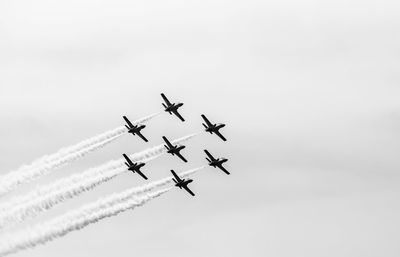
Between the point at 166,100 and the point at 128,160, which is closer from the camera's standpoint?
the point at 128,160

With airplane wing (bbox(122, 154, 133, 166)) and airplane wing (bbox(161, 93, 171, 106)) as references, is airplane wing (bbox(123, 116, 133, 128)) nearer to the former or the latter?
airplane wing (bbox(122, 154, 133, 166))

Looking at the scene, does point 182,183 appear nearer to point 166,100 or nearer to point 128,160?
point 128,160

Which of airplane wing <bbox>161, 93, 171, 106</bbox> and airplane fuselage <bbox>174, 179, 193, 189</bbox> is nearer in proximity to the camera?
airplane fuselage <bbox>174, 179, 193, 189</bbox>

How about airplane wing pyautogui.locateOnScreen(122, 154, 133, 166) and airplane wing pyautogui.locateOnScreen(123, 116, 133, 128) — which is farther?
airplane wing pyautogui.locateOnScreen(123, 116, 133, 128)

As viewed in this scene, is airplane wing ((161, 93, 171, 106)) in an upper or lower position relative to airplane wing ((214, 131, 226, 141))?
upper

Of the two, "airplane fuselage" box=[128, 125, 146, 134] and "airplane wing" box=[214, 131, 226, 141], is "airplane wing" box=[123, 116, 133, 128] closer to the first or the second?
"airplane fuselage" box=[128, 125, 146, 134]

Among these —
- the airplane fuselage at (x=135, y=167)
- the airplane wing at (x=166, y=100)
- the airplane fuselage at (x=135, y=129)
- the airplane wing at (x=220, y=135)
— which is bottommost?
the airplane fuselage at (x=135, y=167)

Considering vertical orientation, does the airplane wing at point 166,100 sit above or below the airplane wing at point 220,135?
above

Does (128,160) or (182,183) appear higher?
(182,183)

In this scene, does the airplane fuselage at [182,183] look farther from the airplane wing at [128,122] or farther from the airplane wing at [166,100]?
the airplane wing at [166,100]

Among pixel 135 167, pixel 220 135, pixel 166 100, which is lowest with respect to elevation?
pixel 135 167

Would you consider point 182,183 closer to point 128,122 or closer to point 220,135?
point 220,135

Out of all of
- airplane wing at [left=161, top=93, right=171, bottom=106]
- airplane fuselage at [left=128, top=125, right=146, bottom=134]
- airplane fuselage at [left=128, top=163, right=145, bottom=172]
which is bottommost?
airplane fuselage at [left=128, top=163, right=145, bottom=172]

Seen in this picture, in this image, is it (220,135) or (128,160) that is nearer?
(128,160)
